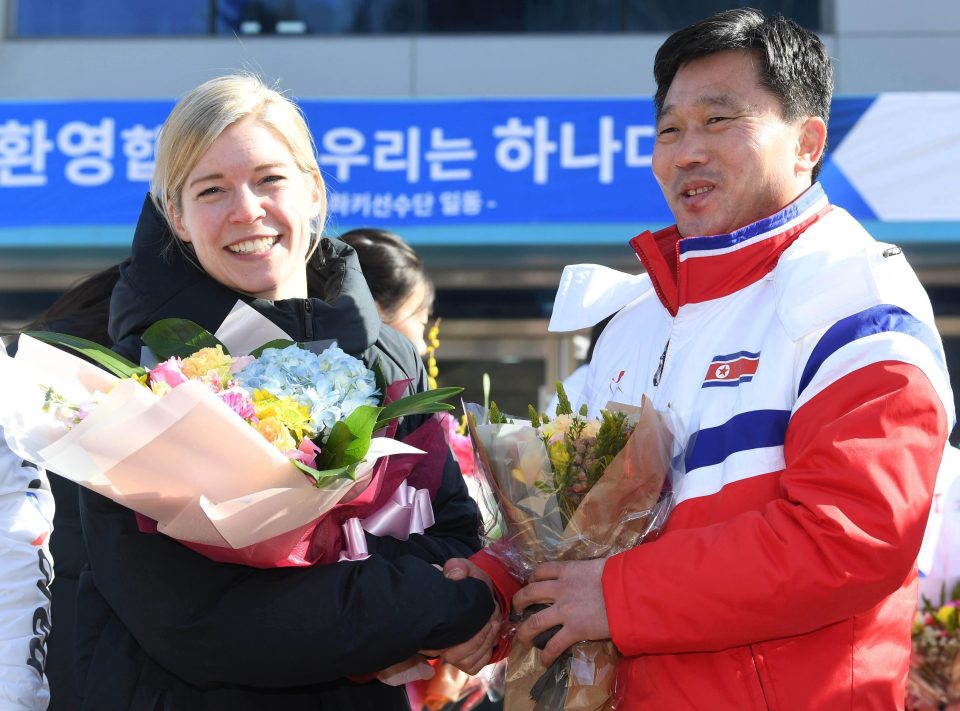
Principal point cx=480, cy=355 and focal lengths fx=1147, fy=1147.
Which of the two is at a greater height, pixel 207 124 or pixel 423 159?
pixel 207 124

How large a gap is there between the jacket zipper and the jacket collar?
0.71 meters

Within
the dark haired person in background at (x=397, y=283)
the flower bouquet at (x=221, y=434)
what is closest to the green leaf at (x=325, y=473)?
the flower bouquet at (x=221, y=434)

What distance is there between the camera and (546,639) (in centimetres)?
203

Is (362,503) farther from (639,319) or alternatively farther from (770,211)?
(770,211)

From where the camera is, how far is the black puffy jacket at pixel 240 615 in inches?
78.7

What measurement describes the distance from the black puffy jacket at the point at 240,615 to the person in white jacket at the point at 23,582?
3.0 inches

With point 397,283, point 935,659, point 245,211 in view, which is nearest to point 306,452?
point 245,211

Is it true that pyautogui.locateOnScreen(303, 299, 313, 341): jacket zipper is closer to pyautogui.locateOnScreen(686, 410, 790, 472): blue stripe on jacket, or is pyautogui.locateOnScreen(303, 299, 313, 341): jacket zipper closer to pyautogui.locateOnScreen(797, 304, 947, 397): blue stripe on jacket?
pyautogui.locateOnScreen(686, 410, 790, 472): blue stripe on jacket

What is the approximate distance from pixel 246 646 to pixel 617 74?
21.2ft

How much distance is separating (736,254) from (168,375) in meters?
1.06

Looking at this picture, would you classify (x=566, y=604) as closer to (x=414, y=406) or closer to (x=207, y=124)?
(x=414, y=406)

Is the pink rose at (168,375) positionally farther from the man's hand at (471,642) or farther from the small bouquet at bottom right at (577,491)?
the man's hand at (471,642)

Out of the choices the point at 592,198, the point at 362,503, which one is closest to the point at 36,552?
the point at 362,503

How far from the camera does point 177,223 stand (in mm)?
2422
